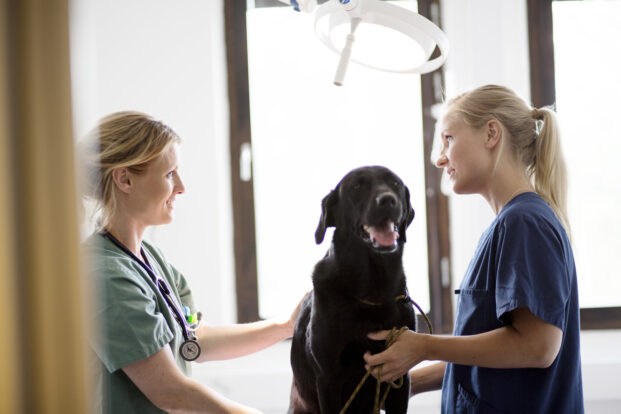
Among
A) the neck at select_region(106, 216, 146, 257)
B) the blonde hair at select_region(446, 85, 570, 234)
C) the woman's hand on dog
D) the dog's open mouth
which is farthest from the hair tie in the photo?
the neck at select_region(106, 216, 146, 257)

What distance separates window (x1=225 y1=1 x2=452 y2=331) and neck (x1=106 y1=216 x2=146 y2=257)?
3.44ft

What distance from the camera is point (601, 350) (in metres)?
2.05

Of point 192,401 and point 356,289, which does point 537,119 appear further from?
point 192,401

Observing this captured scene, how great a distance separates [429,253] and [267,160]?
2.86 ft

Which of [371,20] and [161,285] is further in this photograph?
[161,285]

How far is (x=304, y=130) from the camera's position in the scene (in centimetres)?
227

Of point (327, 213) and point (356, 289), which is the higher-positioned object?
point (327, 213)

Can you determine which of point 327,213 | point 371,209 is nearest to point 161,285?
point 327,213

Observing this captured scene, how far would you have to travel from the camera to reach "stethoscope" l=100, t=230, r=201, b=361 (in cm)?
112

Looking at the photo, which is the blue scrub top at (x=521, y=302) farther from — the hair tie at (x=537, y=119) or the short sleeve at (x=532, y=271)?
the hair tie at (x=537, y=119)

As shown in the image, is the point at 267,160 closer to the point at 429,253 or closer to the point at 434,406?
the point at 429,253

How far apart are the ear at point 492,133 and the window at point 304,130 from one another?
1.13 m

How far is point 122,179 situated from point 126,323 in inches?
14.0

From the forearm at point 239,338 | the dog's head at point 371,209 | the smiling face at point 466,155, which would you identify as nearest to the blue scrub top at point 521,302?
the smiling face at point 466,155
